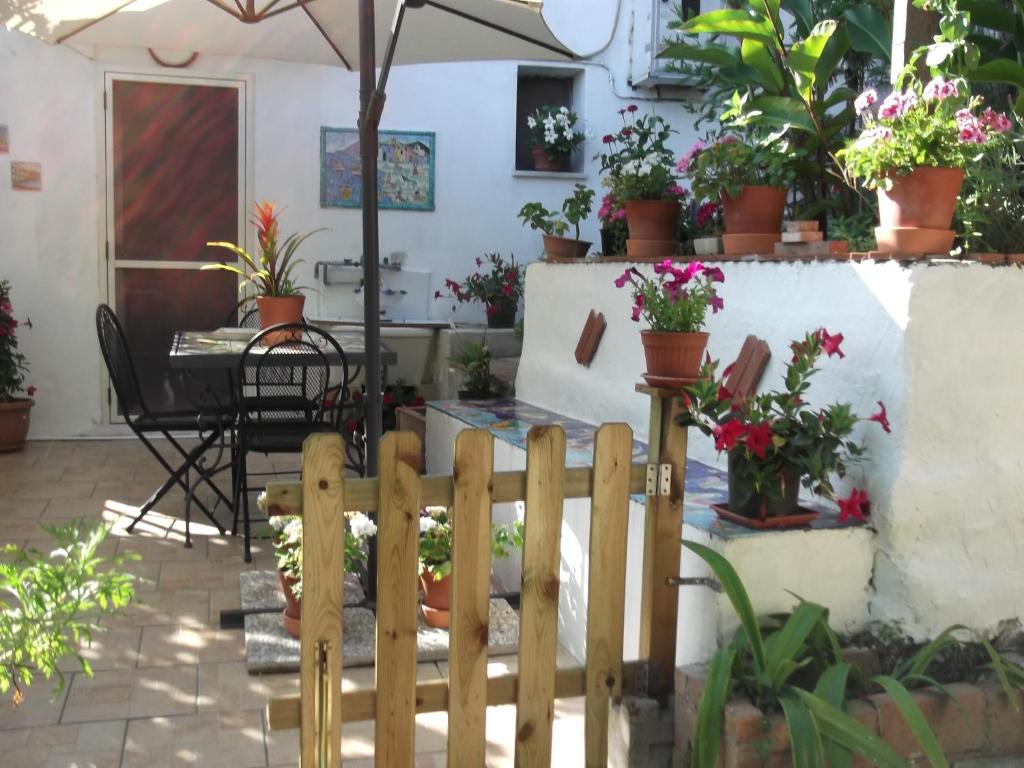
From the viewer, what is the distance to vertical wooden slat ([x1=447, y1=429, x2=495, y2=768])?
7.36 ft

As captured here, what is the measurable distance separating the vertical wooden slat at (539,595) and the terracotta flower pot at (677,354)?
63 cm

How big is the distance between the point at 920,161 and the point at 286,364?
2447 mm

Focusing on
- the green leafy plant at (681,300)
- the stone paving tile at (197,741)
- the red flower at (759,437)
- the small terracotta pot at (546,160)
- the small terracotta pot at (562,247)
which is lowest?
the stone paving tile at (197,741)

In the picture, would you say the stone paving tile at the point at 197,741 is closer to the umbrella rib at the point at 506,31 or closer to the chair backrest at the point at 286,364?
the chair backrest at the point at 286,364

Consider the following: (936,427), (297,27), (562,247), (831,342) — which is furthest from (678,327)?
(297,27)

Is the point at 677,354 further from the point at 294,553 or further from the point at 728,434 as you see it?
the point at 294,553

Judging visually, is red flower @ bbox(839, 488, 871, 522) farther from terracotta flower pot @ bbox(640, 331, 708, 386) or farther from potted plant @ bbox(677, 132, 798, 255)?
potted plant @ bbox(677, 132, 798, 255)

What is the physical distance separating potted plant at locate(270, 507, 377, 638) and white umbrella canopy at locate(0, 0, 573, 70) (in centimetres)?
199

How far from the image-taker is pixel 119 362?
4.86 m

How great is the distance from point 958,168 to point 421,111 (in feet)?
15.7

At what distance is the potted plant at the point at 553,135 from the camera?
7.10 meters

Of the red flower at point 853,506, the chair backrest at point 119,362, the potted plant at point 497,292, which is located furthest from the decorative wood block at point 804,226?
the potted plant at point 497,292

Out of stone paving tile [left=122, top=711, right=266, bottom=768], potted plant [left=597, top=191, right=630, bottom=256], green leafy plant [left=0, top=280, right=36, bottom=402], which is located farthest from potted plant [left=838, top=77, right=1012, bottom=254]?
green leafy plant [left=0, top=280, right=36, bottom=402]

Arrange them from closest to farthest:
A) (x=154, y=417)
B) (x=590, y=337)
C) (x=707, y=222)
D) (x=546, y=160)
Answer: (x=707, y=222) → (x=590, y=337) → (x=154, y=417) → (x=546, y=160)
